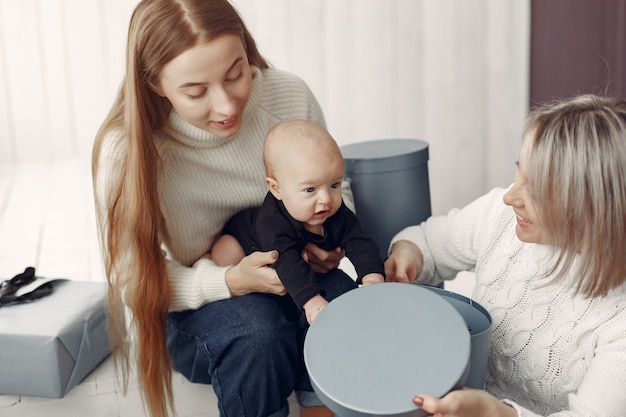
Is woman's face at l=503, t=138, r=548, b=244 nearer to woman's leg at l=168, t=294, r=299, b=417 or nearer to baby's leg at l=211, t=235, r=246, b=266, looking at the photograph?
woman's leg at l=168, t=294, r=299, b=417

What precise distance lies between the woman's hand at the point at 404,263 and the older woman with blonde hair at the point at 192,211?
13 centimetres

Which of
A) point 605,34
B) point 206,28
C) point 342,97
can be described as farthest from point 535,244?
point 342,97

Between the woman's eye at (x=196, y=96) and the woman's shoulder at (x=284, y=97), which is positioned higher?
the woman's eye at (x=196, y=96)

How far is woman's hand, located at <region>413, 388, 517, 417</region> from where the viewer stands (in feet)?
3.89

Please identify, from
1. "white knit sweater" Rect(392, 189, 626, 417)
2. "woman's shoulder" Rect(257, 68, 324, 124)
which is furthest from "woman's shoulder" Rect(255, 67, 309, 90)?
"white knit sweater" Rect(392, 189, 626, 417)

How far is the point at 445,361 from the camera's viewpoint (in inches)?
49.3

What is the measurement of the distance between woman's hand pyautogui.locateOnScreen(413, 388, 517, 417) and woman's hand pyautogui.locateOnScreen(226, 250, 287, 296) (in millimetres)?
506

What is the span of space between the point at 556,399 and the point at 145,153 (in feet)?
3.13

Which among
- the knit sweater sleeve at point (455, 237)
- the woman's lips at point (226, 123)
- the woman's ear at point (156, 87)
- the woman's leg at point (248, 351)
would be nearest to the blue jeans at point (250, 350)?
the woman's leg at point (248, 351)

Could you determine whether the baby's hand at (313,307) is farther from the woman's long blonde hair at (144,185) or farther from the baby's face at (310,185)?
the woman's long blonde hair at (144,185)

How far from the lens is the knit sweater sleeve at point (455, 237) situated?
5.57 feet

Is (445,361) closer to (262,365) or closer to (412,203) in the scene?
(262,365)

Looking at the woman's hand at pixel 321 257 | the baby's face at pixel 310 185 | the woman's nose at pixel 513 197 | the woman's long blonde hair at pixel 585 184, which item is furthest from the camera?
the woman's hand at pixel 321 257

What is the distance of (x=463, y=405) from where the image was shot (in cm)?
122
